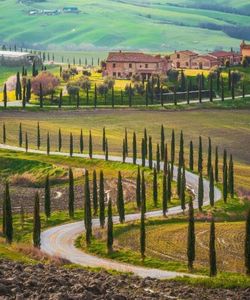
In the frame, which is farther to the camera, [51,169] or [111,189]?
[51,169]

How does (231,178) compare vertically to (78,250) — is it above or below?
above

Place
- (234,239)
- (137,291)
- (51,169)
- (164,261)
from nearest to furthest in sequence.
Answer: (137,291), (164,261), (234,239), (51,169)

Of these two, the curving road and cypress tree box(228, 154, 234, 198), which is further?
cypress tree box(228, 154, 234, 198)

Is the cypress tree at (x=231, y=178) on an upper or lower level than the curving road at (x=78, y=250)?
upper

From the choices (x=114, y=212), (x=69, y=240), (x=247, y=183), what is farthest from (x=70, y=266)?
(x=247, y=183)

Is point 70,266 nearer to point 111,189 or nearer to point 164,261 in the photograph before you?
point 164,261

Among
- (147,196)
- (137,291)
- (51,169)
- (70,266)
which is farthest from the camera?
(51,169)

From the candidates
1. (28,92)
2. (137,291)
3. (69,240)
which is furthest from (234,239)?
(28,92)

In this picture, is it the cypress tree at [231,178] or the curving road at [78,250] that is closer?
the curving road at [78,250]

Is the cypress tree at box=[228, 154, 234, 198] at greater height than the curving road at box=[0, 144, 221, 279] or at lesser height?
greater

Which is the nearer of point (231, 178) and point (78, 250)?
point (78, 250)

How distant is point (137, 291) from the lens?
56.7 metres

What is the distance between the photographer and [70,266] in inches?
Result: 2628

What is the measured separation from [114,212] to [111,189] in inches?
564
